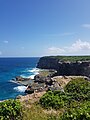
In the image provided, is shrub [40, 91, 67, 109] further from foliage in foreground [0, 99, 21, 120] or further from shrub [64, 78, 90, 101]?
foliage in foreground [0, 99, 21, 120]

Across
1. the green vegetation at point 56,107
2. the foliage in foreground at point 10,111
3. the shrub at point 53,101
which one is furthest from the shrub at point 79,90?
the foliage in foreground at point 10,111

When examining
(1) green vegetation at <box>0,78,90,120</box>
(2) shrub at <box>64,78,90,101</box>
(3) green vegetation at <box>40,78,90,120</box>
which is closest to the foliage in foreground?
(1) green vegetation at <box>0,78,90,120</box>

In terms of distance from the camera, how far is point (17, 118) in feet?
53.1

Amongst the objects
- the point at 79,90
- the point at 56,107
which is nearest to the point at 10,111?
the point at 56,107

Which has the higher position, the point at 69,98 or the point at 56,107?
the point at 69,98

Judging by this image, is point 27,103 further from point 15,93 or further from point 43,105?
point 15,93

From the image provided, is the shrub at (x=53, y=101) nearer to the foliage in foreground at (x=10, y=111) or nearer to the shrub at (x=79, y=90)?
the shrub at (x=79, y=90)

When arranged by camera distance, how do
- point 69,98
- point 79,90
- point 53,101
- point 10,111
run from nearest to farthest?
1. point 10,111
2. point 53,101
3. point 69,98
4. point 79,90

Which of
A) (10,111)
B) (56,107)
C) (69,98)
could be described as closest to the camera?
(10,111)

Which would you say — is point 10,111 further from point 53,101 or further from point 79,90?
point 79,90

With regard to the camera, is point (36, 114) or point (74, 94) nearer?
point (36, 114)

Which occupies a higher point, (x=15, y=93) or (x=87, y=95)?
(x=87, y=95)

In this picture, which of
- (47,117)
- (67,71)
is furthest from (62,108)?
(67,71)

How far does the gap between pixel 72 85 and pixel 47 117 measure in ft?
22.3
